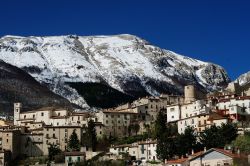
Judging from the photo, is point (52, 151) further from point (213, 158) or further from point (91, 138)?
point (213, 158)

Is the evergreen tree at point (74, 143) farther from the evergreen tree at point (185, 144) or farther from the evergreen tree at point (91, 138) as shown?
the evergreen tree at point (185, 144)

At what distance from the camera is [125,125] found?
473 feet

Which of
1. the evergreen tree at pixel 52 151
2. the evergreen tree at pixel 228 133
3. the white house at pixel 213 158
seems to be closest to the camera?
the white house at pixel 213 158

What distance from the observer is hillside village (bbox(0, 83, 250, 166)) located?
11650 cm

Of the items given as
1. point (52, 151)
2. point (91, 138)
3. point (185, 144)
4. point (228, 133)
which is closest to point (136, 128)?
point (91, 138)

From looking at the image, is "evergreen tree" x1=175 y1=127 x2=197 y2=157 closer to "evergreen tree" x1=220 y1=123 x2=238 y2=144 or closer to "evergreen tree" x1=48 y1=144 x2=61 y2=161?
"evergreen tree" x1=220 y1=123 x2=238 y2=144

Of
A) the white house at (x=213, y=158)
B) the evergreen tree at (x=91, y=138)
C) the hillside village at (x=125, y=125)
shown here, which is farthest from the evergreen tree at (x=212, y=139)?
the evergreen tree at (x=91, y=138)

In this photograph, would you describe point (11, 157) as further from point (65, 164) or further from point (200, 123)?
point (200, 123)

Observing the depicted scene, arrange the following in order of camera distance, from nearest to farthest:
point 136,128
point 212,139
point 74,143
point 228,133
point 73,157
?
point 212,139
point 228,133
point 73,157
point 74,143
point 136,128

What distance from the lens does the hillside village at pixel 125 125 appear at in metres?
116

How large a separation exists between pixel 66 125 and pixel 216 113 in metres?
39.0

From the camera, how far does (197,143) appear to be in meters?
106

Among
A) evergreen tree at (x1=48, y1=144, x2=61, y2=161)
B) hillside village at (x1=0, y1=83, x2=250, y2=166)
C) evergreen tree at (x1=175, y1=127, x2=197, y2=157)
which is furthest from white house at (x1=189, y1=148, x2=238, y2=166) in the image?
evergreen tree at (x1=48, y1=144, x2=61, y2=161)

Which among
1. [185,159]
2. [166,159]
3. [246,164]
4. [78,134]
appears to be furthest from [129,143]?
[246,164]
